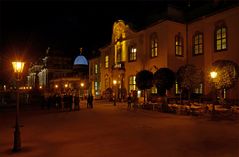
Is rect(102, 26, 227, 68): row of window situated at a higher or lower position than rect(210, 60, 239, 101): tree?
higher

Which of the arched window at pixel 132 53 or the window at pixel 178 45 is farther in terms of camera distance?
the arched window at pixel 132 53

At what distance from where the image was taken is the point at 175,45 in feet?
95.3

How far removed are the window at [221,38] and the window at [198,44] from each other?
2285 millimetres

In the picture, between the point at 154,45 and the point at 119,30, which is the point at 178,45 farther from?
the point at 119,30

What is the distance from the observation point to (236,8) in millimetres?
23562

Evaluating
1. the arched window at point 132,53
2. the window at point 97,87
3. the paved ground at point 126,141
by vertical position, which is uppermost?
the arched window at point 132,53

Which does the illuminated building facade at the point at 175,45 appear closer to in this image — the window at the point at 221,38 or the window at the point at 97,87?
the window at the point at 221,38

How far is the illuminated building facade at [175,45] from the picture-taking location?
80.8ft

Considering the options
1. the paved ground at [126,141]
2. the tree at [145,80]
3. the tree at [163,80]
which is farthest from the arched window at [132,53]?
the paved ground at [126,141]

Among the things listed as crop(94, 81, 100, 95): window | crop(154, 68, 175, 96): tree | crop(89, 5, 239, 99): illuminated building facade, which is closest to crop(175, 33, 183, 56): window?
crop(89, 5, 239, 99): illuminated building facade

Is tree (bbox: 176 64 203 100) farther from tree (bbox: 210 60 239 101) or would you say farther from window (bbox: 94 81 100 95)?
window (bbox: 94 81 100 95)

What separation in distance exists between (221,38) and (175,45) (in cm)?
536

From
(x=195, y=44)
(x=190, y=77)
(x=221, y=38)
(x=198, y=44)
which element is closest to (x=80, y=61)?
(x=195, y=44)

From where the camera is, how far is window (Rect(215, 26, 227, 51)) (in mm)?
24878
